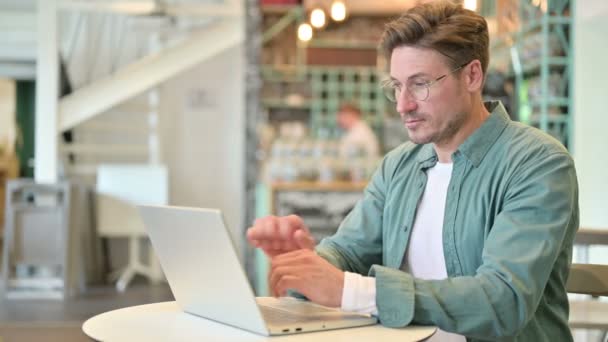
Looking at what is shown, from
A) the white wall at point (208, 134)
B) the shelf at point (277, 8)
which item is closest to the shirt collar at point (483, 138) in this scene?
the white wall at point (208, 134)

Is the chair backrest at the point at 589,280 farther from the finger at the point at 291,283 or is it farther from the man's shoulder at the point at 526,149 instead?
the finger at the point at 291,283

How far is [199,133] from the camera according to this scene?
9.59m

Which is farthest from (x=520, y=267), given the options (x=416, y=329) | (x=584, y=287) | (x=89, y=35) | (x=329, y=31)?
(x=329, y=31)

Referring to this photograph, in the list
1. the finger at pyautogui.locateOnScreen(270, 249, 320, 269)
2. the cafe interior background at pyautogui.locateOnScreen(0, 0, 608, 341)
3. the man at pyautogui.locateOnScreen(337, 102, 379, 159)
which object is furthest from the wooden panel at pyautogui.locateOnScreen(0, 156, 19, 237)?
the finger at pyautogui.locateOnScreen(270, 249, 320, 269)

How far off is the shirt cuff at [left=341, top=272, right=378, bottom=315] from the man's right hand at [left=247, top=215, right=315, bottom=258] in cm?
20

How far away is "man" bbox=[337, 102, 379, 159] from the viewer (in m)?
6.80

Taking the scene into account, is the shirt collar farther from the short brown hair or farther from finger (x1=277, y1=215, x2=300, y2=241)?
finger (x1=277, y1=215, x2=300, y2=241)

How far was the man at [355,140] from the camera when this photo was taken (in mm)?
6801

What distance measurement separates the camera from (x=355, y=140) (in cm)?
725

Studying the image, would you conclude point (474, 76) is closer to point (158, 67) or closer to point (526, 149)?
point (526, 149)

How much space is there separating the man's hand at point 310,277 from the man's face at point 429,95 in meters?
0.40

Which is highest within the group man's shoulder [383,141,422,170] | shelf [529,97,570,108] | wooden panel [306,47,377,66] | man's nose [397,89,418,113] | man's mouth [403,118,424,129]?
wooden panel [306,47,377,66]

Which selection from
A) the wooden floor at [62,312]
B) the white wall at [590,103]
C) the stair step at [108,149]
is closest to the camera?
the white wall at [590,103]

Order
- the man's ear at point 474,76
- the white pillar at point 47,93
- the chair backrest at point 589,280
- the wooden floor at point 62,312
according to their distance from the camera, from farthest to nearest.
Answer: the white pillar at point 47,93, the wooden floor at point 62,312, the chair backrest at point 589,280, the man's ear at point 474,76
